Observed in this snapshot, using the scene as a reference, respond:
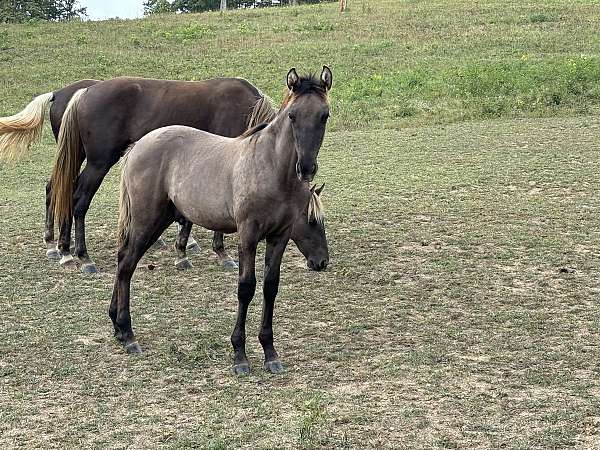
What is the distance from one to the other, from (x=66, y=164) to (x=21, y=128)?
844 mm

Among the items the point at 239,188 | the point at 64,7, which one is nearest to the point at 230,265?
the point at 239,188

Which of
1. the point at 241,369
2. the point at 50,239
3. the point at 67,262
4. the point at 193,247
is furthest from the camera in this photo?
the point at 193,247

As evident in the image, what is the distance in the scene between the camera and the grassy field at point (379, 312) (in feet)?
16.5

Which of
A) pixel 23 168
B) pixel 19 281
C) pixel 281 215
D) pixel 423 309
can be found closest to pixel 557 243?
pixel 423 309

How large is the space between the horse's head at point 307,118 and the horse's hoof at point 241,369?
1365 millimetres

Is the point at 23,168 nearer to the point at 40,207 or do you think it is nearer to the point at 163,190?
the point at 40,207

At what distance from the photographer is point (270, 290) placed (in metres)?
5.98

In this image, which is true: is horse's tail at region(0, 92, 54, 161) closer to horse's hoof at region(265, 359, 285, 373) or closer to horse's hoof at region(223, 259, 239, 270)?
horse's hoof at region(223, 259, 239, 270)

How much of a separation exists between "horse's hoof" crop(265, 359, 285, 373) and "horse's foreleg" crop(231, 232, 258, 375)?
135 mm

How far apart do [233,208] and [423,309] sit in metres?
2.08

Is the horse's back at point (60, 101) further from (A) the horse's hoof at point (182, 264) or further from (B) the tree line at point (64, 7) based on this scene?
(B) the tree line at point (64, 7)

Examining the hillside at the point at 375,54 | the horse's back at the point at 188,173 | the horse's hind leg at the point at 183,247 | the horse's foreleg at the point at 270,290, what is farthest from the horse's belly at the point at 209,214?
the hillside at the point at 375,54

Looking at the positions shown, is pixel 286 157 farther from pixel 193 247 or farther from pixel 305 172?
pixel 193 247

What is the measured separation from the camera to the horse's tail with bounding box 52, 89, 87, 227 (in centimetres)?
877
